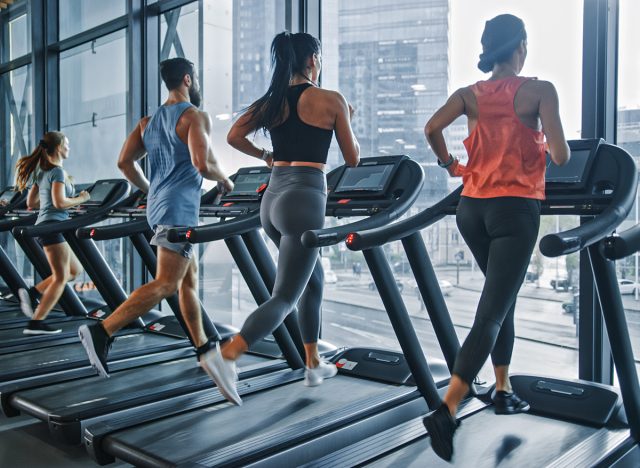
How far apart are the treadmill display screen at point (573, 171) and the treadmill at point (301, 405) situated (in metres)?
0.63

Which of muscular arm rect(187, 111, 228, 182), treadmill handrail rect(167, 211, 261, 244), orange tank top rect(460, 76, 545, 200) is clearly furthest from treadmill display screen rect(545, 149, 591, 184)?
muscular arm rect(187, 111, 228, 182)

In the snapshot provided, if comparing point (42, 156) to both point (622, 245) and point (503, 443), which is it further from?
point (622, 245)

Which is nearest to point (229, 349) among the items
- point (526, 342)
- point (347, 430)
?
point (347, 430)

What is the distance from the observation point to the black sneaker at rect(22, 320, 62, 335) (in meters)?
4.94

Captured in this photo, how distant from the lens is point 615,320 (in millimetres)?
2322

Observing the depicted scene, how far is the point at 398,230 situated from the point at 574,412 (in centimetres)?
114

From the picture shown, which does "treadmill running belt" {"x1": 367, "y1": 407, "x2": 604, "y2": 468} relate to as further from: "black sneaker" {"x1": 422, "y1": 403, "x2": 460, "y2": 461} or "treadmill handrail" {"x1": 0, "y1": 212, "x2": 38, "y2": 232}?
"treadmill handrail" {"x1": 0, "y1": 212, "x2": 38, "y2": 232}

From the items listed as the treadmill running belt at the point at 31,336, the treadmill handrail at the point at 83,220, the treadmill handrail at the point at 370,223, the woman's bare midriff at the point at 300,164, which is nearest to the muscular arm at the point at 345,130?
the woman's bare midriff at the point at 300,164

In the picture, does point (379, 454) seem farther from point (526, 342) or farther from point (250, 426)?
point (526, 342)

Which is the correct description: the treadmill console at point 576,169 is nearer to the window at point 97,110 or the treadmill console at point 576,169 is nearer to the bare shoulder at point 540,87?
the bare shoulder at point 540,87

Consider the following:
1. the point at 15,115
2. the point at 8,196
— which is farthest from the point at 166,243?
the point at 15,115

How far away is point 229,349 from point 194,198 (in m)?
1.08

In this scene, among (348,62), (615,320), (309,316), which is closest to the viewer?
(615,320)

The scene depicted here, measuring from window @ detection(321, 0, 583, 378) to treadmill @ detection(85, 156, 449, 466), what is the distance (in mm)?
651
